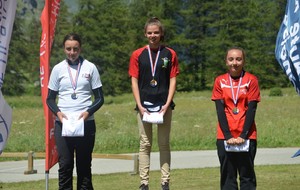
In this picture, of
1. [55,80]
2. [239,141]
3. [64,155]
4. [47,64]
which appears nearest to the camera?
[239,141]

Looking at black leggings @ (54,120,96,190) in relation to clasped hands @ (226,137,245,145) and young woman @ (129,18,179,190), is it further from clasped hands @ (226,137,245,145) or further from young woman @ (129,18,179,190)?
clasped hands @ (226,137,245,145)

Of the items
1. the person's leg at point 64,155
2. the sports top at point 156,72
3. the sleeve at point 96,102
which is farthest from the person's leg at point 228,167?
the person's leg at point 64,155

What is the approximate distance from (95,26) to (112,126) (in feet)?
190

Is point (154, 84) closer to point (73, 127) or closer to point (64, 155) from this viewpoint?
point (73, 127)

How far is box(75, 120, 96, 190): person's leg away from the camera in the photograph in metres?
7.79

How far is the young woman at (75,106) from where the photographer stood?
25.4 ft

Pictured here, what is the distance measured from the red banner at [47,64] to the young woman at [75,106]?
0.93 m

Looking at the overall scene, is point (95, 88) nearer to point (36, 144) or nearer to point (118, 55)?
point (36, 144)

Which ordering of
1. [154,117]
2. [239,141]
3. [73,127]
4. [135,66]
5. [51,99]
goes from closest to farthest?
1. [239,141]
2. [73,127]
3. [51,99]
4. [154,117]
5. [135,66]

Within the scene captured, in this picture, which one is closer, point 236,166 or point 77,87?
point 236,166

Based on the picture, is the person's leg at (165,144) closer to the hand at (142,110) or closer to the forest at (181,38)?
the hand at (142,110)

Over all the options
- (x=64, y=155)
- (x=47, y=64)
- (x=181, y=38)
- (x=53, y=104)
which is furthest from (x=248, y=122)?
(x=181, y=38)

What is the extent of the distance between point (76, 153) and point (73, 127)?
41cm

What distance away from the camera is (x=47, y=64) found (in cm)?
892
